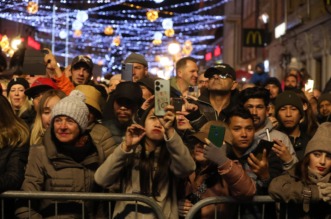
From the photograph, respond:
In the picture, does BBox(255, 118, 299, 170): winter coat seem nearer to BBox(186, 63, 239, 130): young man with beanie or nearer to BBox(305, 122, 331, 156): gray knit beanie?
BBox(186, 63, 239, 130): young man with beanie

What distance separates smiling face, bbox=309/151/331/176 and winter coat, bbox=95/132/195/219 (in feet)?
Result: 3.19

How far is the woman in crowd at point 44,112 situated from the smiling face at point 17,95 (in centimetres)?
178

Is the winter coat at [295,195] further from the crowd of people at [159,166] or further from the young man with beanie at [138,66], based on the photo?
the young man with beanie at [138,66]

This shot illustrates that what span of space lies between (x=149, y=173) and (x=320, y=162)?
1363 mm

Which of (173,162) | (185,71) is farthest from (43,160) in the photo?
(185,71)

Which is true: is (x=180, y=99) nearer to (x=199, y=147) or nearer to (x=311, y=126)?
(x=199, y=147)

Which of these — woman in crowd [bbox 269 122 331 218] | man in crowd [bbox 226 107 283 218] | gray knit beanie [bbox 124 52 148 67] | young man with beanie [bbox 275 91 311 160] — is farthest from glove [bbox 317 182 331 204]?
gray knit beanie [bbox 124 52 148 67]

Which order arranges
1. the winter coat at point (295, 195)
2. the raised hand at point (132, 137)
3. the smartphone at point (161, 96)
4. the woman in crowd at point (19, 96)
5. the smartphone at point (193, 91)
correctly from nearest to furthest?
the smartphone at point (161, 96) < the raised hand at point (132, 137) < the winter coat at point (295, 195) < the smartphone at point (193, 91) < the woman in crowd at point (19, 96)

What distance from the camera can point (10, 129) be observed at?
5680 mm

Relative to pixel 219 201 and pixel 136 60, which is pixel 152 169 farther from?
pixel 136 60

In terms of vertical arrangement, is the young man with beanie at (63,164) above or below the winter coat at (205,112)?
below

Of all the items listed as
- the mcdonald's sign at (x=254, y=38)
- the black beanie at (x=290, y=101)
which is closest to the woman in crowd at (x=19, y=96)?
the black beanie at (x=290, y=101)

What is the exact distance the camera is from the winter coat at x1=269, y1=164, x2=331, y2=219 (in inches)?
211

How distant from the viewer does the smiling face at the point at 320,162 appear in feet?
18.0
